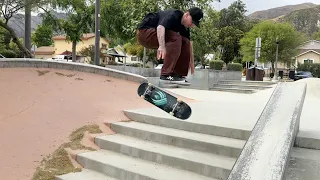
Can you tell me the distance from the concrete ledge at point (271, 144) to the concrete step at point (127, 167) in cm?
96

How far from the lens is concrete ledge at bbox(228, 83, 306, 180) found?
249 cm

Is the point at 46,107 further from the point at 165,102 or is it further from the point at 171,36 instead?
the point at 171,36

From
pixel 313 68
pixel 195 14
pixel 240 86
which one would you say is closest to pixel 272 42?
pixel 313 68

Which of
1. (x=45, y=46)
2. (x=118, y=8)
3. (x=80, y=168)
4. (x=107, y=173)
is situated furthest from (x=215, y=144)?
(x=45, y=46)

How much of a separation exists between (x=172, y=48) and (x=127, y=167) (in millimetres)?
1704

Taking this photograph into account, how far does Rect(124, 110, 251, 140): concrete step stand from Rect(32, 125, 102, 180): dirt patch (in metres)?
1.04

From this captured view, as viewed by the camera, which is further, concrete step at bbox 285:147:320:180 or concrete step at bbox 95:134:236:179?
concrete step at bbox 95:134:236:179

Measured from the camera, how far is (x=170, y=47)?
3389mm

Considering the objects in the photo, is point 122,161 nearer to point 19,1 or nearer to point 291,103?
point 291,103

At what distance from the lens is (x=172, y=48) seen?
3391 millimetres

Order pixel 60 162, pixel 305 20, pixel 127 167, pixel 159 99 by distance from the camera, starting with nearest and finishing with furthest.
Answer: pixel 159 99
pixel 127 167
pixel 60 162
pixel 305 20

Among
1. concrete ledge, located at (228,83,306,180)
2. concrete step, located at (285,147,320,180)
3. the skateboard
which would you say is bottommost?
concrete step, located at (285,147,320,180)

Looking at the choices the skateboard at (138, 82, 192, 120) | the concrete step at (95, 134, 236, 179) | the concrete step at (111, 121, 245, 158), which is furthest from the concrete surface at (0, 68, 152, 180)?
the skateboard at (138, 82, 192, 120)

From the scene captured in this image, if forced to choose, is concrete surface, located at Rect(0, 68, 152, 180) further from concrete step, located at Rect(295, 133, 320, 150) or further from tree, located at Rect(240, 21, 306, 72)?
tree, located at Rect(240, 21, 306, 72)
